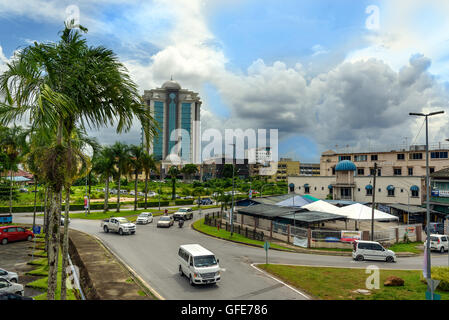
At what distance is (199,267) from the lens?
16766 millimetres

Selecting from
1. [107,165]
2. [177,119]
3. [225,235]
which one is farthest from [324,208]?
[177,119]

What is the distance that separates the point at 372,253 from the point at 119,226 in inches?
1010

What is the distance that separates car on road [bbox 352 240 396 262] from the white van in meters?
15.0

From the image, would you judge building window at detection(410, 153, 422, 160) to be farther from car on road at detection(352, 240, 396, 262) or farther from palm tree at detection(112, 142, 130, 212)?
palm tree at detection(112, 142, 130, 212)

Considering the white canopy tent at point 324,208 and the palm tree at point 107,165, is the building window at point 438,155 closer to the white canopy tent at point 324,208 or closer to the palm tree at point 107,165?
the white canopy tent at point 324,208

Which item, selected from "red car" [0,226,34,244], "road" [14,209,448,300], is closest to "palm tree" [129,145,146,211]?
"road" [14,209,448,300]

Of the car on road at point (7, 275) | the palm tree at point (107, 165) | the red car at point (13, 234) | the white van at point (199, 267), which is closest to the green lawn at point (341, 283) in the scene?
the white van at point (199, 267)

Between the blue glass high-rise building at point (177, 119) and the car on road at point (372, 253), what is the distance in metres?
154

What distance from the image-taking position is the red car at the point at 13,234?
29.6 m

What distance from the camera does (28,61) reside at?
738 cm

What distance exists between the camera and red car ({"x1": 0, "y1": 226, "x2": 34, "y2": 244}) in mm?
29641

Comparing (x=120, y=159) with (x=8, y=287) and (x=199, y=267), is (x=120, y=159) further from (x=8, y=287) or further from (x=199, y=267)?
(x=199, y=267)
